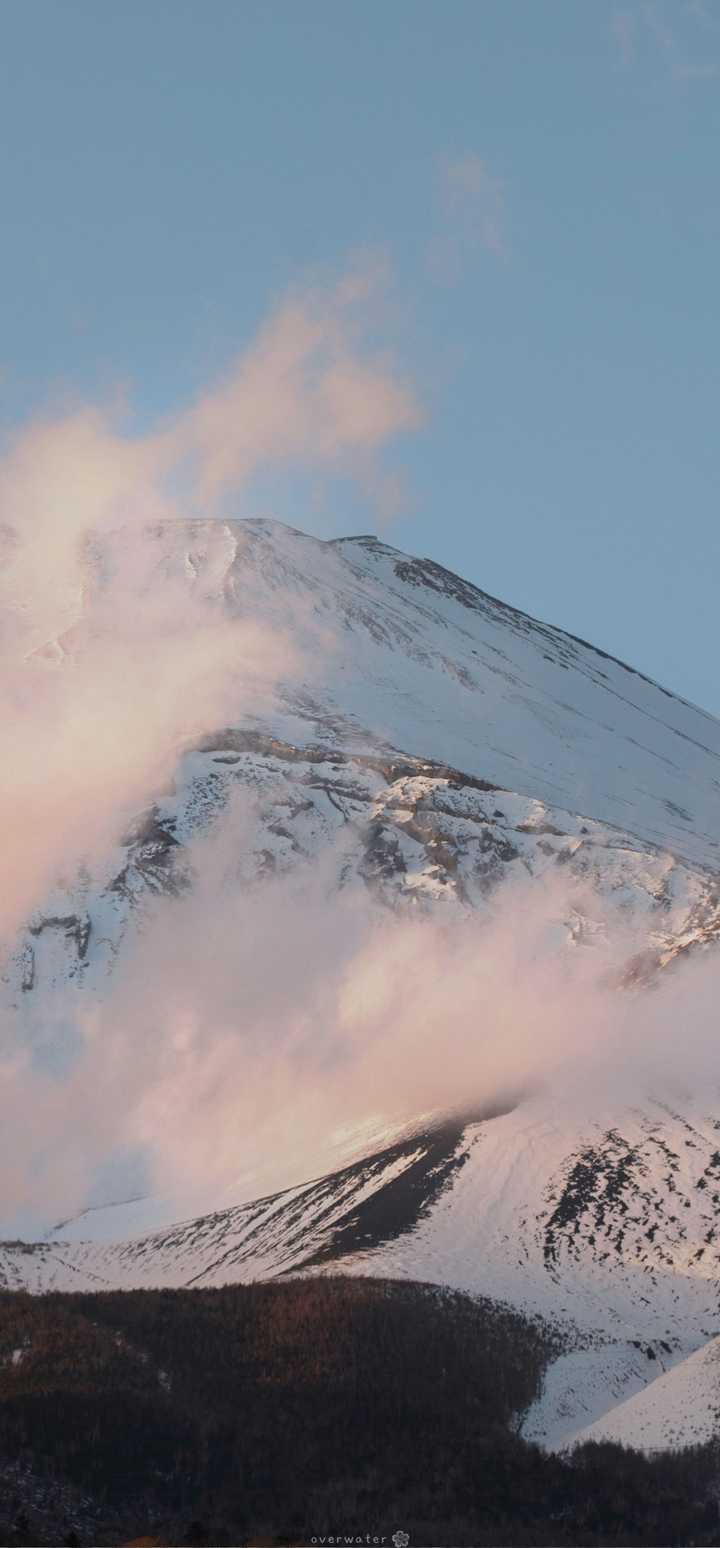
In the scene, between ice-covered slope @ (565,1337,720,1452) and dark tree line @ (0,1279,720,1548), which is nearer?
dark tree line @ (0,1279,720,1548)

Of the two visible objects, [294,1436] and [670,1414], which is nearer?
[294,1436]

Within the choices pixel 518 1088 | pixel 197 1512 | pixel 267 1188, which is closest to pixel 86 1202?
pixel 267 1188

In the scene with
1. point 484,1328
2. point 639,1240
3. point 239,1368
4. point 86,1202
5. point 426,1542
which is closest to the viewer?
point 426,1542

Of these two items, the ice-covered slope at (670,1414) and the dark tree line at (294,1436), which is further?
the ice-covered slope at (670,1414)

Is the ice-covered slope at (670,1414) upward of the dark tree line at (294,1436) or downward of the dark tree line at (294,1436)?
upward

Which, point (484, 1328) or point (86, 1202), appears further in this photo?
point (86, 1202)

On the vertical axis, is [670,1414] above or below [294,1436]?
above

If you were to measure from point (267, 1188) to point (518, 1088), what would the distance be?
78.1 feet

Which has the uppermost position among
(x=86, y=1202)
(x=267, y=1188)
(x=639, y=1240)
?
(x=639, y=1240)

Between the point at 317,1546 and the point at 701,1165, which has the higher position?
the point at 701,1165

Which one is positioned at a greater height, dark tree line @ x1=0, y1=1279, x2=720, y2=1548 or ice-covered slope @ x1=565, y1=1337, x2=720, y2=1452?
ice-covered slope @ x1=565, y1=1337, x2=720, y2=1452

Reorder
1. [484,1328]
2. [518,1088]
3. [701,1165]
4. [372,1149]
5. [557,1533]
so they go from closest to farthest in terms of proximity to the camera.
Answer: [557,1533], [484,1328], [701,1165], [372,1149], [518,1088]

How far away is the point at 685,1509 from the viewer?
271ft

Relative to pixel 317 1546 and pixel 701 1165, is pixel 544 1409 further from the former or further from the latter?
pixel 701 1165
